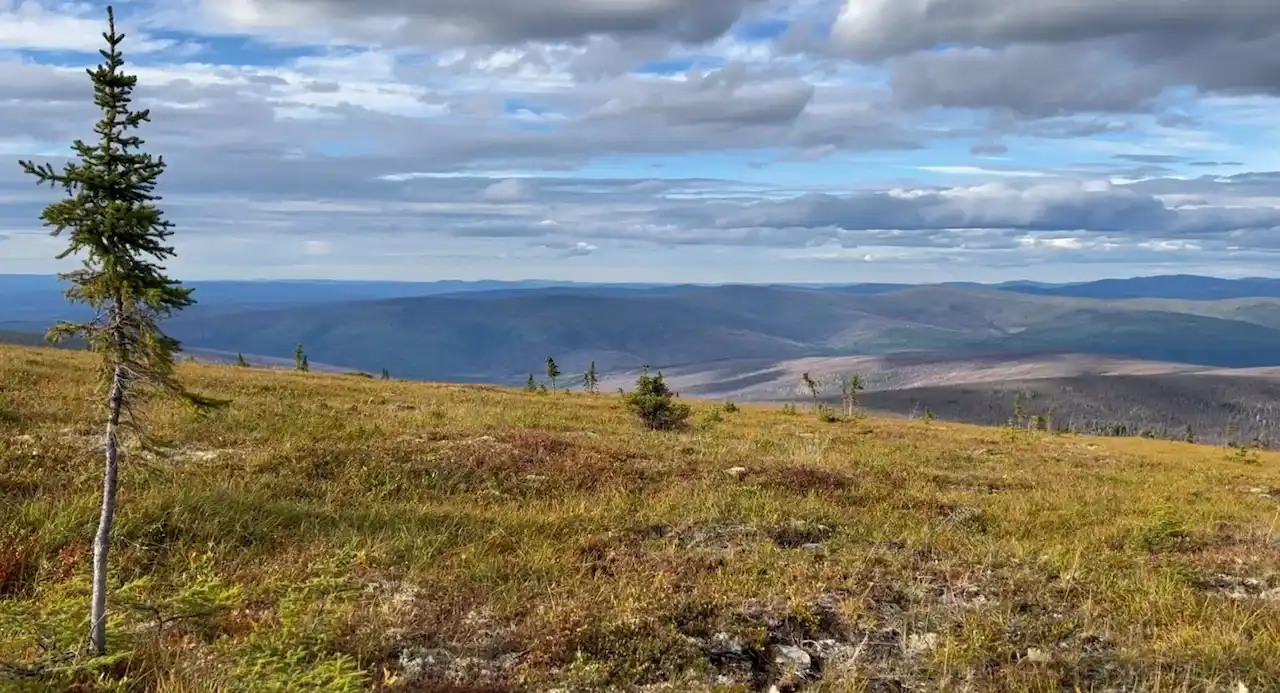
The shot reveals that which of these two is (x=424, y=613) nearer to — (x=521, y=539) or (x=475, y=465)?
(x=521, y=539)

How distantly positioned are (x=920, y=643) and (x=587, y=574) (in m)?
3.71

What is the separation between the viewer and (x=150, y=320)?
550cm

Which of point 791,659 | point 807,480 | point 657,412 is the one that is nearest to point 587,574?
point 791,659

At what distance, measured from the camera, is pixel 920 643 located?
743 centimetres

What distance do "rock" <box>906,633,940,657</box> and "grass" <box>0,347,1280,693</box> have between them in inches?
1.1

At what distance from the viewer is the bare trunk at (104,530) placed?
18.2ft

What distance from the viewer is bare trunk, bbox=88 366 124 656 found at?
5.55m

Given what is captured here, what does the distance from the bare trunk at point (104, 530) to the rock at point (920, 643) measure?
6.55 meters

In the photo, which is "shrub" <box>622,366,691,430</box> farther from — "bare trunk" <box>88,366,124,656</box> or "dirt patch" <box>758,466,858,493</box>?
"bare trunk" <box>88,366,124,656</box>

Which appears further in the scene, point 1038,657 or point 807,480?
point 807,480

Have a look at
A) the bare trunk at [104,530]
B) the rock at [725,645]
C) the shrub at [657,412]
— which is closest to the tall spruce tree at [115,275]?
the bare trunk at [104,530]

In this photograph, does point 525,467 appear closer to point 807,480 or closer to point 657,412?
point 807,480

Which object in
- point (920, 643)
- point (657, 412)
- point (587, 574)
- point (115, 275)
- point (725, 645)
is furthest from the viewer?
point (657, 412)

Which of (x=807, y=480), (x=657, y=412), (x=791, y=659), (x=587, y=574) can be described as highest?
(x=587, y=574)
